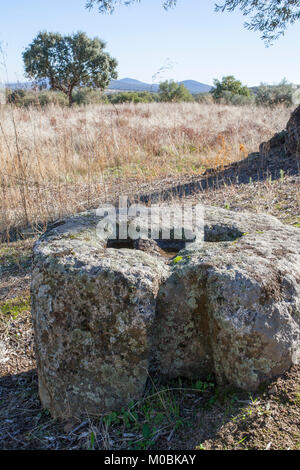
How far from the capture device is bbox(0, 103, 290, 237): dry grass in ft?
16.6

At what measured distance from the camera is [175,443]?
1680 mm

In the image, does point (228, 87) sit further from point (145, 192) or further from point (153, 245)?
point (153, 245)

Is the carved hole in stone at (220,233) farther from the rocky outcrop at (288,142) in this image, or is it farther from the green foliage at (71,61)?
the green foliage at (71,61)

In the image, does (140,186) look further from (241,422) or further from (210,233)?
(241,422)

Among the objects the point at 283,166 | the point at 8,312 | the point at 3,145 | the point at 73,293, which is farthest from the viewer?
the point at 283,166

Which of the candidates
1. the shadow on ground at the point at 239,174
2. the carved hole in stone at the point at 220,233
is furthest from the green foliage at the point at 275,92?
the carved hole in stone at the point at 220,233

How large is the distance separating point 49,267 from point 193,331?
2.69ft

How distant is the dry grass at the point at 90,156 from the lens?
16.6ft

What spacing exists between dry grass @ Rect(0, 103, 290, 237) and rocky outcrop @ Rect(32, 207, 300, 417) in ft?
9.93

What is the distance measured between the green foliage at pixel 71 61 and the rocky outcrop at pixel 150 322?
27877mm

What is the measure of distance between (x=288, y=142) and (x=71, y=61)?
26.6 m

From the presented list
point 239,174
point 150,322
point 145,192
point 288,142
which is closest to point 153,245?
point 150,322
